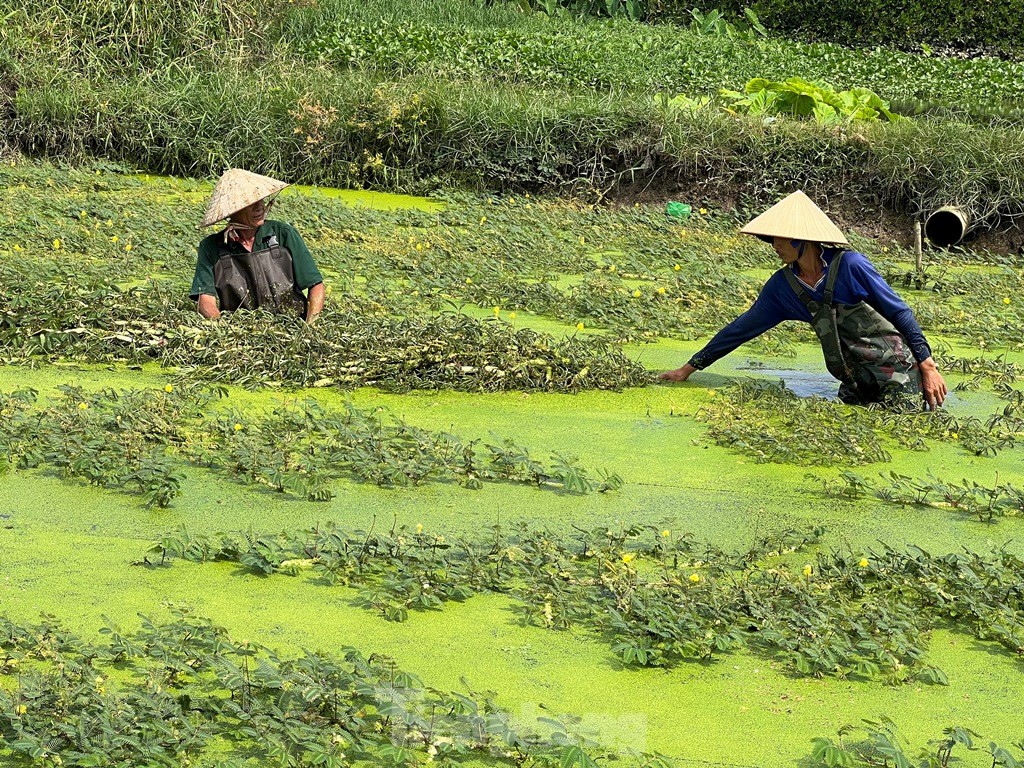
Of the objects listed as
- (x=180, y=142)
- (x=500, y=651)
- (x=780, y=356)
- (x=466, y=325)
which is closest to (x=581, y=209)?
(x=180, y=142)

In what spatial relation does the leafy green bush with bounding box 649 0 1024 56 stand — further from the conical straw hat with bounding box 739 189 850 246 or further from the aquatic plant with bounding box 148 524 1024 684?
the aquatic plant with bounding box 148 524 1024 684

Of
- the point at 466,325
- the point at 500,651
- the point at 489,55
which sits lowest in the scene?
the point at 500,651

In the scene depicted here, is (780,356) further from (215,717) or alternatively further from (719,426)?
(215,717)

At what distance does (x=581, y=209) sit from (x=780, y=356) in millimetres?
3927

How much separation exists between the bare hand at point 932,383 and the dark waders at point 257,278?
271 cm

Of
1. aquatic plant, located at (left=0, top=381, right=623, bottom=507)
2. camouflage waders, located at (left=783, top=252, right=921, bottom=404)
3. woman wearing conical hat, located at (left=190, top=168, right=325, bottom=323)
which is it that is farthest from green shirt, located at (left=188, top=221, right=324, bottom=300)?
camouflage waders, located at (left=783, top=252, right=921, bottom=404)

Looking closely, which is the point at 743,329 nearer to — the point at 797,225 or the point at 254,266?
the point at 797,225

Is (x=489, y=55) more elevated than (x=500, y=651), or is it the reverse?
(x=489, y=55)

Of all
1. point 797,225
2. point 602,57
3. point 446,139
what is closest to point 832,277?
point 797,225

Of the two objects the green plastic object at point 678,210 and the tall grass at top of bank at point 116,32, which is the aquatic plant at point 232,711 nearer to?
the green plastic object at point 678,210

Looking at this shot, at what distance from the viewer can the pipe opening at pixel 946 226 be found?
10.1 metres

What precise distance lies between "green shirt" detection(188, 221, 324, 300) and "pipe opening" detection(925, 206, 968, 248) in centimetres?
550

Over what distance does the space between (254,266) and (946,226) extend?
19.4ft

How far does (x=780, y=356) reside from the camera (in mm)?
7020
